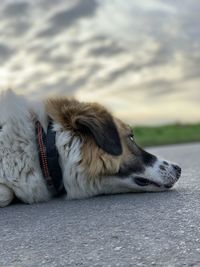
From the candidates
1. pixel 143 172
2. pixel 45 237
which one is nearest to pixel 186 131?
pixel 143 172

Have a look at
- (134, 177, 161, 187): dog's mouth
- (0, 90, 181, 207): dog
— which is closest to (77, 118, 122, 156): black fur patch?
(0, 90, 181, 207): dog

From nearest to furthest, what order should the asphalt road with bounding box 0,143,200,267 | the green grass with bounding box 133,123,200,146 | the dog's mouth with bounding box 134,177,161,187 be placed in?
the asphalt road with bounding box 0,143,200,267 → the dog's mouth with bounding box 134,177,161,187 → the green grass with bounding box 133,123,200,146

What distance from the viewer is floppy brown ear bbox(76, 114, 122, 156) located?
14.4 feet

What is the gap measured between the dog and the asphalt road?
0.39 feet

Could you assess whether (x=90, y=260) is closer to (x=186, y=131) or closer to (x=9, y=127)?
(x=9, y=127)

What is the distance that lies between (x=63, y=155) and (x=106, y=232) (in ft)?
3.90

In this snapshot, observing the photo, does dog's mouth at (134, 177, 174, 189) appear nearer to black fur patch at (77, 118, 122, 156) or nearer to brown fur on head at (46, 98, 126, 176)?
brown fur on head at (46, 98, 126, 176)

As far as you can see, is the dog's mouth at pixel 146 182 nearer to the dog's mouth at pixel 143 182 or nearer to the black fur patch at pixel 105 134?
the dog's mouth at pixel 143 182

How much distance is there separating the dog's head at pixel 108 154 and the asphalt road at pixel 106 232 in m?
0.12

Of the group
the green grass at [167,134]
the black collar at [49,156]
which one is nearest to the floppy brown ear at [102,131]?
the black collar at [49,156]

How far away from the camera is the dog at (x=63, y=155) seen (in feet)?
14.4

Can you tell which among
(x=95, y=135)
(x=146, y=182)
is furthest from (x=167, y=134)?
(x=95, y=135)

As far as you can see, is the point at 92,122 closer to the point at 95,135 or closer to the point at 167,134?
the point at 95,135

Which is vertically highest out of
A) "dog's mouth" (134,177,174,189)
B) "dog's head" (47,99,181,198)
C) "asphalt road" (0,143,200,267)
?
"dog's head" (47,99,181,198)
